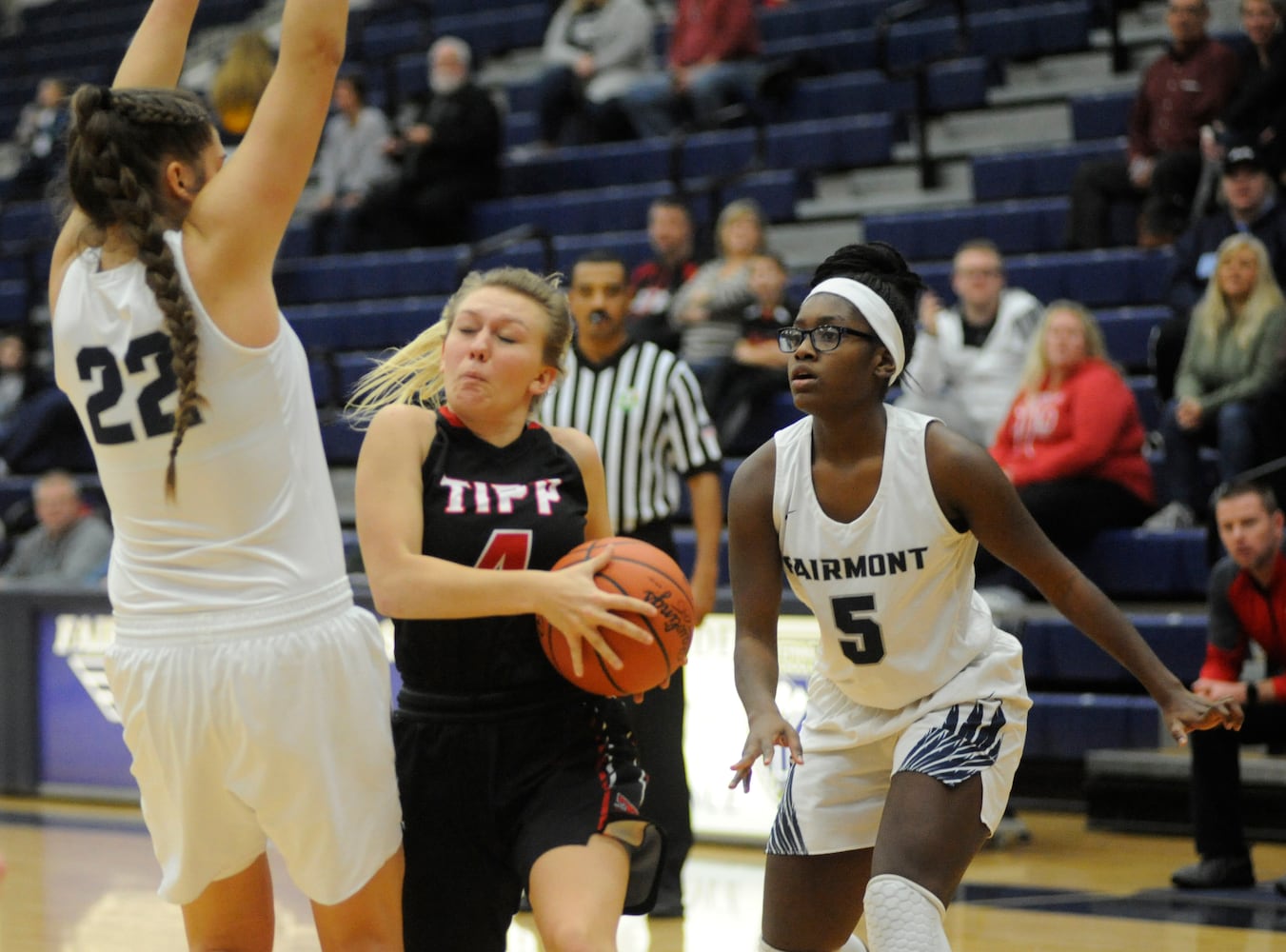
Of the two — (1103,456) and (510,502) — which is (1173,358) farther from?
(510,502)

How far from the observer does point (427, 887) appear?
3049 millimetres

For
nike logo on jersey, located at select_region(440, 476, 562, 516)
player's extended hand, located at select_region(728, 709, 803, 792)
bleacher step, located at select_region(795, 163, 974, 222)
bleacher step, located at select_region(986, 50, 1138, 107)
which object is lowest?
player's extended hand, located at select_region(728, 709, 803, 792)

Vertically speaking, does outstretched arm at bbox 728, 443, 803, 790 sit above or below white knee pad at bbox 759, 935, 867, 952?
above

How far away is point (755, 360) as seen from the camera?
8273mm

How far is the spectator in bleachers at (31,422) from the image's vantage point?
10.9 meters

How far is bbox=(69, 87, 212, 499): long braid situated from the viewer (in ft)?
8.14

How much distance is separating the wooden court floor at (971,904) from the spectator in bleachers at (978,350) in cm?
182

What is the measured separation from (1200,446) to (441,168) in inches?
228

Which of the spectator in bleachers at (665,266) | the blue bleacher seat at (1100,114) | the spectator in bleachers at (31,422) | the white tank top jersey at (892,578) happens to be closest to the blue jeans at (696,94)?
the spectator in bleachers at (665,266)

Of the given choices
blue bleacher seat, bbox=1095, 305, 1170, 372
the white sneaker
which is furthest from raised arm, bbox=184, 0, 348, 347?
blue bleacher seat, bbox=1095, 305, 1170, 372

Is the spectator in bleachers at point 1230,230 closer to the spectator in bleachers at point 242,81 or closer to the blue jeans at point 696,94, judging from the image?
the blue jeans at point 696,94

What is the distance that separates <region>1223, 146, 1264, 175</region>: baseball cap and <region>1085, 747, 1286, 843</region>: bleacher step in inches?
105

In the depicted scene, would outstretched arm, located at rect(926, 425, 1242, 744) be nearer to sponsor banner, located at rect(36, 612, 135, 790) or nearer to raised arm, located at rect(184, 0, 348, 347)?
raised arm, located at rect(184, 0, 348, 347)

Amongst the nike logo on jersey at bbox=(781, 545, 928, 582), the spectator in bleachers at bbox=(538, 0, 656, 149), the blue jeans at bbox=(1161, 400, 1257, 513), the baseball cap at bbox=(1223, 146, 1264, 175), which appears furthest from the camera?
the spectator in bleachers at bbox=(538, 0, 656, 149)
